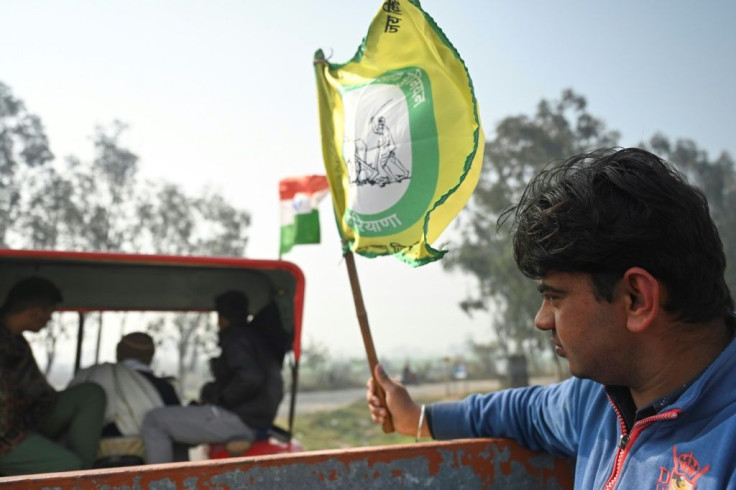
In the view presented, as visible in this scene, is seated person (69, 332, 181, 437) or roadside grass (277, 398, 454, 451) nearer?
seated person (69, 332, 181, 437)

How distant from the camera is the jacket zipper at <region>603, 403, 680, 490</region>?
152 cm

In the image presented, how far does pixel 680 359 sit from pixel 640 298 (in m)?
0.18

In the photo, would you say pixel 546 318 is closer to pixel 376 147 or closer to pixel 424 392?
pixel 376 147

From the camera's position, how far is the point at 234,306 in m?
4.77

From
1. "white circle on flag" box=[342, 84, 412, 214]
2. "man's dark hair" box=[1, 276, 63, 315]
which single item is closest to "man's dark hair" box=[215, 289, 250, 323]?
"man's dark hair" box=[1, 276, 63, 315]

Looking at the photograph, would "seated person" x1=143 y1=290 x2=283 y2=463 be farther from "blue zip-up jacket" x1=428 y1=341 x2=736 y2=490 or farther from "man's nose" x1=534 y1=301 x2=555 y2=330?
"man's nose" x1=534 y1=301 x2=555 y2=330

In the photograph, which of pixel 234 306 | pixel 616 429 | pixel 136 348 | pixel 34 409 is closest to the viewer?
pixel 616 429

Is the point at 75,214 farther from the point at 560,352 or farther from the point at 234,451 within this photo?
the point at 560,352

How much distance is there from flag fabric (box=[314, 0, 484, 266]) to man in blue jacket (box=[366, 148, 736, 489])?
716 millimetres

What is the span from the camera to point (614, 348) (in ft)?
5.12

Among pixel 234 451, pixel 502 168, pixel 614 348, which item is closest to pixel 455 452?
pixel 614 348

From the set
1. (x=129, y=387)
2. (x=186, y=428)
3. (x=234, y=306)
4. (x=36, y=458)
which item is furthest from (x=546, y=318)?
(x=234, y=306)

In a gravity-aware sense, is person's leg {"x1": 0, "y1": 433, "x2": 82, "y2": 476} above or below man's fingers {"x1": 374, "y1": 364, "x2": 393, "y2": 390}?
below

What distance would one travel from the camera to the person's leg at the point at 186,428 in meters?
4.00
